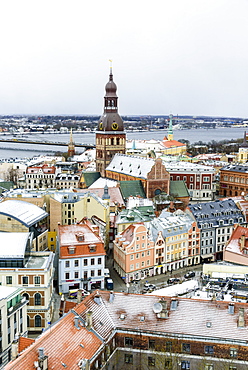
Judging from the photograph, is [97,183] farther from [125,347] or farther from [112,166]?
[125,347]

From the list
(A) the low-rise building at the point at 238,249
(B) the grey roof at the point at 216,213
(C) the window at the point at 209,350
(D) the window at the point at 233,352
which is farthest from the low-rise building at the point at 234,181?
(D) the window at the point at 233,352

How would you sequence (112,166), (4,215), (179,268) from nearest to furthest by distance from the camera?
(4,215) → (179,268) → (112,166)

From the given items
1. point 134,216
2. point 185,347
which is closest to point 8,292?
point 185,347

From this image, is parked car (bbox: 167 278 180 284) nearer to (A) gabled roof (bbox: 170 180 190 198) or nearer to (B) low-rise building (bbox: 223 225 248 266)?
(B) low-rise building (bbox: 223 225 248 266)

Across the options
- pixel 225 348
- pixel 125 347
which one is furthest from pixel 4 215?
pixel 225 348

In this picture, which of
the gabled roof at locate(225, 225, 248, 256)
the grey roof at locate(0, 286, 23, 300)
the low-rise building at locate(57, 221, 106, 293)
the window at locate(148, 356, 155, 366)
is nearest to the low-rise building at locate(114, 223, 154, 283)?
the low-rise building at locate(57, 221, 106, 293)

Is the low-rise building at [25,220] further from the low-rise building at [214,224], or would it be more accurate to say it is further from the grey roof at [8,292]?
the low-rise building at [214,224]

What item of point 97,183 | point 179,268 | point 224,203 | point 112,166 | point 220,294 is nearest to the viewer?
point 220,294

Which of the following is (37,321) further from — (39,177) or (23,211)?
(39,177)
